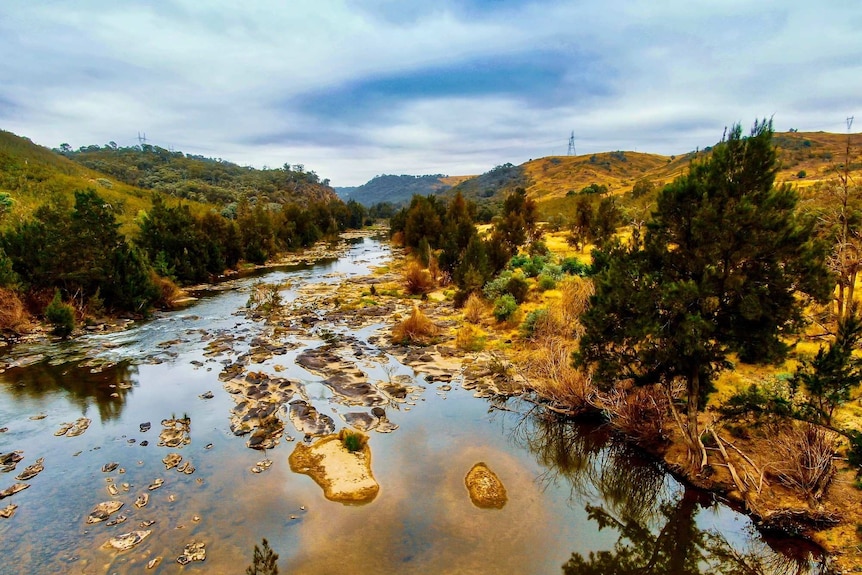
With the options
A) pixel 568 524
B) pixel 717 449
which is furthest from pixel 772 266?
pixel 568 524

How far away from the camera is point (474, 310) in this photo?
22734 millimetres

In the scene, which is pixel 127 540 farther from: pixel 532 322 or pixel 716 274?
pixel 532 322

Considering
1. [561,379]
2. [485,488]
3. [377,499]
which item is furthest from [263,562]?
[561,379]

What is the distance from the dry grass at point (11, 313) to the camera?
1955cm

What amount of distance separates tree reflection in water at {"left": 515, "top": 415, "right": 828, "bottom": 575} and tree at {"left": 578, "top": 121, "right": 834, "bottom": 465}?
2022 mm

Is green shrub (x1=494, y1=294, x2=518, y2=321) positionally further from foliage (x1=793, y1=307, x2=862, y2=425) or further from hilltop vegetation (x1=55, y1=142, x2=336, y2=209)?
hilltop vegetation (x1=55, y1=142, x2=336, y2=209)

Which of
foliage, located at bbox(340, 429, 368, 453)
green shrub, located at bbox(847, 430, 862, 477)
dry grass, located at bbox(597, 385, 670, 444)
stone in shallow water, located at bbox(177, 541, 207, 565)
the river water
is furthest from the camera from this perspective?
foliage, located at bbox(340, 429, 368, 453)

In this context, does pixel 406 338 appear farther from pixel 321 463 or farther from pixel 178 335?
pixel 178 335

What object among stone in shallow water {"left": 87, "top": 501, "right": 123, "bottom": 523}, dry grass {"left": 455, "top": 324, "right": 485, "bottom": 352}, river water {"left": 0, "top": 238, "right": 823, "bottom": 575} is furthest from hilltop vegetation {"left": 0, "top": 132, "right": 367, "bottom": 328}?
dry grass {"left": 455, "top": 324, "right": 485, "bottom": 352}

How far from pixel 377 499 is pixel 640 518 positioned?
17.9 ft

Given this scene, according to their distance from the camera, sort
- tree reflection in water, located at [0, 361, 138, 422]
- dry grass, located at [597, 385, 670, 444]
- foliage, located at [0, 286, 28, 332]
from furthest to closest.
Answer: foliage, located at [0, 286, 28, 332]
tree reflection in water, located at [0, 361, 138, 422]
dry grass, located at [597, 385, 670, 444]

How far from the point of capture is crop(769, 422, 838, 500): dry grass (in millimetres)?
8276

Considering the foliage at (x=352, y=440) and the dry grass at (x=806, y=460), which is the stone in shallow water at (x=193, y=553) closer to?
the foliage at (x=352, y=440)

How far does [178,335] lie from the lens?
21.5m
